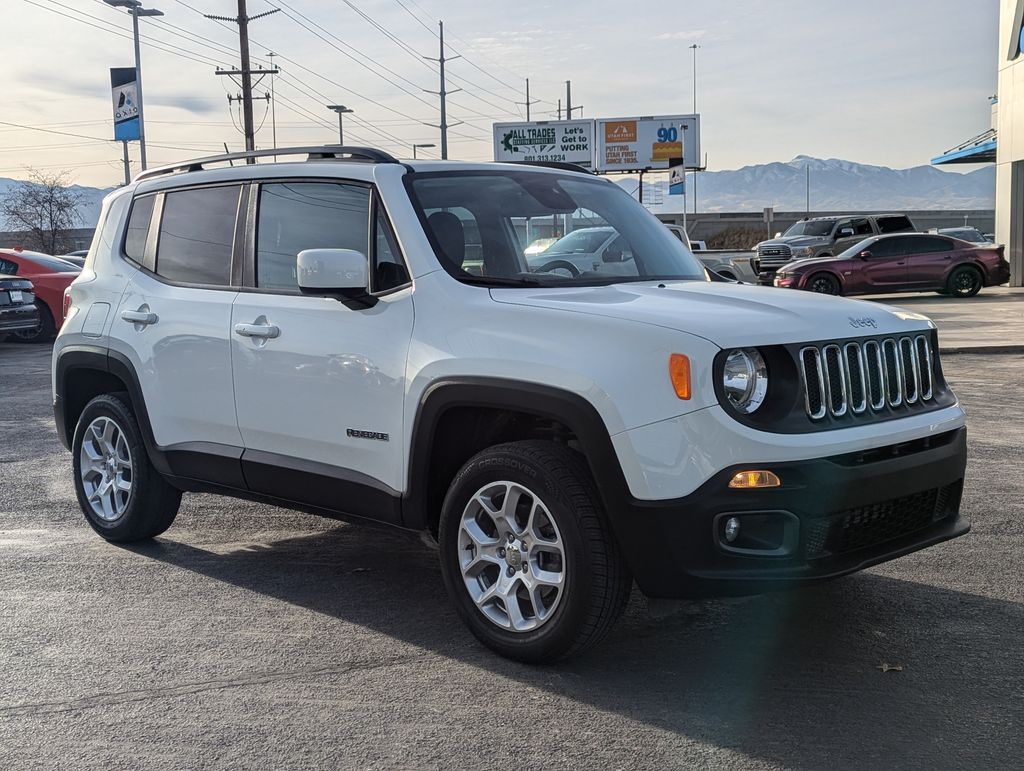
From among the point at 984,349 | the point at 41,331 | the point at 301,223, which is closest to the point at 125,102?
the point at 41,331

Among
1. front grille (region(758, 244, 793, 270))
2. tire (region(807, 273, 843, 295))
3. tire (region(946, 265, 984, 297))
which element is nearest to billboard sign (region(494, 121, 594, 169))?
front grille (region(758, 244, 793, 270))

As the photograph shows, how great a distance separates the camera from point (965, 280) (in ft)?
83.9

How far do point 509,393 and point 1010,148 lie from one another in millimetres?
27845

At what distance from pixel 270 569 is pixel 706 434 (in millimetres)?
2734

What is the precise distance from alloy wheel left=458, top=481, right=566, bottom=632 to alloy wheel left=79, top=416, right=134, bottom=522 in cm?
243

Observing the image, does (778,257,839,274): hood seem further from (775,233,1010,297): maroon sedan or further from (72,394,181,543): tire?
(72,394,181,543): tire

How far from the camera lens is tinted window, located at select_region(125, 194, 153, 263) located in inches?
236

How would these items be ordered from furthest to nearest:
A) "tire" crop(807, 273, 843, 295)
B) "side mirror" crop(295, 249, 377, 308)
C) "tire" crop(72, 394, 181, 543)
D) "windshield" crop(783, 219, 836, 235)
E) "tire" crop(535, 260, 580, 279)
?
"windshield" crop(783, 219, 836, 235)
"tire" crop(807, 273, 843, 295)
"tire" crop(72, 394, 181, 543)
"tire" crop(535, 260, 580, 279)
"side mirror" crop(295, 249, 377, 308)

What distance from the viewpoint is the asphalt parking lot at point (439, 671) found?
138 inches

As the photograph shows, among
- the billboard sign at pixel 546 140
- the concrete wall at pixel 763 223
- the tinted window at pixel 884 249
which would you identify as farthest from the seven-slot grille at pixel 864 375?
the concrete wall at pixel 763 223

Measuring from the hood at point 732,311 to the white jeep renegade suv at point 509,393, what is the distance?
0.02m

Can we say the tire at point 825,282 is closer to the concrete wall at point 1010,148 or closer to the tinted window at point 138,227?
the concrete wall at point 1010,148

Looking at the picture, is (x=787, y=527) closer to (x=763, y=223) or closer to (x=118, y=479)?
(x=118, y=479)

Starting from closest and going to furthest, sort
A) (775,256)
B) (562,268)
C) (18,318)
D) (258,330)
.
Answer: (562,268), (258,330), (18,318), (775,256)
